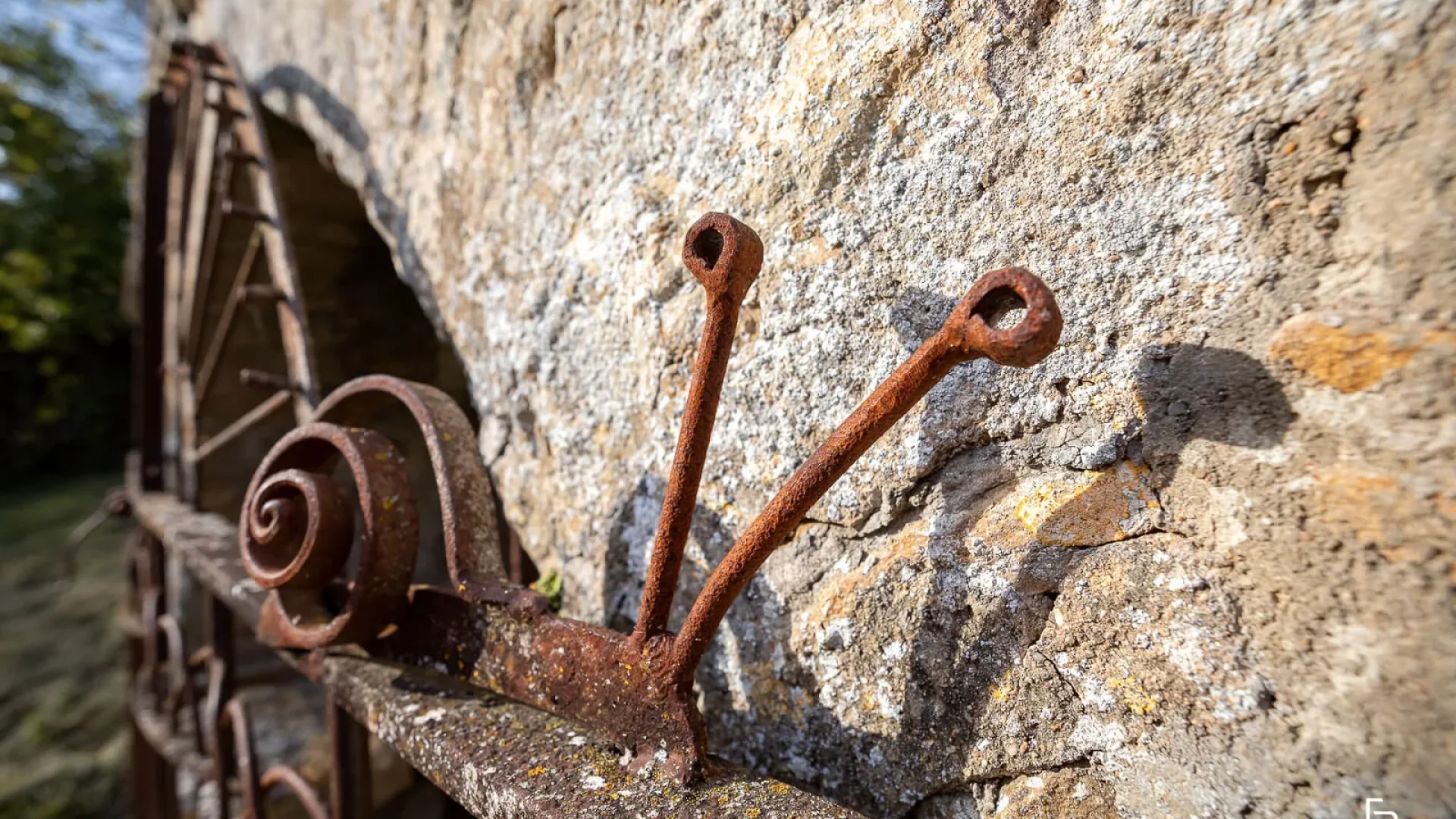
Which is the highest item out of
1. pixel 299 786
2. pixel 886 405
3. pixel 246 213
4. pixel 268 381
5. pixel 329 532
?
pixel 246 213

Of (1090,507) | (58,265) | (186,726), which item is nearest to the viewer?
(1090,507)

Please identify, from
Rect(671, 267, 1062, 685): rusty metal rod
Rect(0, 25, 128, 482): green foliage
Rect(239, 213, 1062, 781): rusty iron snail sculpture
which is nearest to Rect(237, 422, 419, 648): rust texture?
Rect(239, 213, 1062, 781): rusty iron snail sculpture

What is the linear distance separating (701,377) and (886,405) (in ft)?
0.60

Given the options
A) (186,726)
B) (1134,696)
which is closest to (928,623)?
(1134,696)

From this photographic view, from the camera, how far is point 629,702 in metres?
0.73

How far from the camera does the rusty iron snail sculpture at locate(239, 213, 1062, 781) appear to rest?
59cm

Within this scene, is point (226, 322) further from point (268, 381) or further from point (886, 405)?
point (886, 405)

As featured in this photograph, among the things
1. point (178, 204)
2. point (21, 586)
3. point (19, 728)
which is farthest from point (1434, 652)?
point (21, 586)

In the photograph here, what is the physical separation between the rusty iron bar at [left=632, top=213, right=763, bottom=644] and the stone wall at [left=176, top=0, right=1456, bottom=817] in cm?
14

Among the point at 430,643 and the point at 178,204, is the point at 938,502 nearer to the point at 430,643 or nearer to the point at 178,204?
the point at 430,643

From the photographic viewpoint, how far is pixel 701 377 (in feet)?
2.23

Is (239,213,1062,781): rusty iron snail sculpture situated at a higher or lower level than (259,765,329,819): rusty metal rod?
higher

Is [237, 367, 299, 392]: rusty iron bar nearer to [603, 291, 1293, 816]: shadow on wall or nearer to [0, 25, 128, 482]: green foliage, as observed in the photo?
[603, 291, 1293, 816]: shadow on wall

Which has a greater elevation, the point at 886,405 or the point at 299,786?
the point at 886,405
